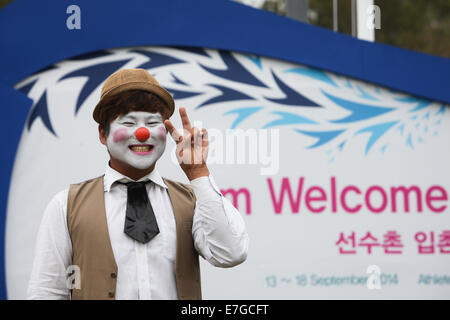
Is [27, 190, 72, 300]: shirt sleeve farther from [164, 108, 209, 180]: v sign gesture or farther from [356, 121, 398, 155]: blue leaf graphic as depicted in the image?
[356, 121, 398, 155]: blue leaf graphic

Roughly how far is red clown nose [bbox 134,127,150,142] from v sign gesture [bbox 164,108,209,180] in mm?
160

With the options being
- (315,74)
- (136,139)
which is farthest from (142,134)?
(315,74)

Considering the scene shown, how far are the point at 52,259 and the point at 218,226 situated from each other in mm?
549

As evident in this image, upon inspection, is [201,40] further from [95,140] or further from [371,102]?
[371,102]

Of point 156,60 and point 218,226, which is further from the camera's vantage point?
point 156,60

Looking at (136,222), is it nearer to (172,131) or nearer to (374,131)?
(172,131)

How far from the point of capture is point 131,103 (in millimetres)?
2064

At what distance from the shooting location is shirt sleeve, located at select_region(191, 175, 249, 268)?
189 cm

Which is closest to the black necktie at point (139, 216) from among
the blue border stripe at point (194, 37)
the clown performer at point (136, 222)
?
the clown performer at point (136, 222)

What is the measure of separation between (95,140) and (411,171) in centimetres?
188

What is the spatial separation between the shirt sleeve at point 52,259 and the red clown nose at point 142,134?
334 millimetres

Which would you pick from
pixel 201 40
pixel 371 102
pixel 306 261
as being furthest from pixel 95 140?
pixel 371 102

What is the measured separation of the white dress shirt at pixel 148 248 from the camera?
74.9 inches

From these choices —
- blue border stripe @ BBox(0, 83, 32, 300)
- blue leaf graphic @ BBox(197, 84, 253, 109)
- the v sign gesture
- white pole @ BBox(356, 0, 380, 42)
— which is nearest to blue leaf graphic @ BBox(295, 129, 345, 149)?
blue leaf graphic @ BBox(197, 84, 253, 109)
